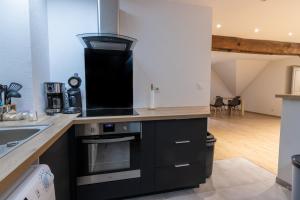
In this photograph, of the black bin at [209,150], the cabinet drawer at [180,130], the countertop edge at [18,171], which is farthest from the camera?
the black bin at [209,150]

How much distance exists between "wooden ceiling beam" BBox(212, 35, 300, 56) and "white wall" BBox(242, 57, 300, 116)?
2.13 meters

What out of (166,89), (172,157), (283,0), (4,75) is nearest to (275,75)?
(283,0)

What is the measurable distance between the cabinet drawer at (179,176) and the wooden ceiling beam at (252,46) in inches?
119

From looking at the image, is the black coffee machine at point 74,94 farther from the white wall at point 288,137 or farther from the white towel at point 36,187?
the white wall at point 288,137

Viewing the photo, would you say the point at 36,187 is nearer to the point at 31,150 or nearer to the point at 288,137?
the point at 31,150

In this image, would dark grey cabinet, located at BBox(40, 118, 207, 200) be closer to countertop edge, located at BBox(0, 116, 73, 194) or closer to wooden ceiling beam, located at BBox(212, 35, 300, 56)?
countertop edge, located at BBox(0, 116, 73, 194)

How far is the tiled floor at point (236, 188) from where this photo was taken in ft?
6.39

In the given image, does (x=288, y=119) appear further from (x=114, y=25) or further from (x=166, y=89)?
(x=114, y=25)

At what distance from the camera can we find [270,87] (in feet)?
24.4

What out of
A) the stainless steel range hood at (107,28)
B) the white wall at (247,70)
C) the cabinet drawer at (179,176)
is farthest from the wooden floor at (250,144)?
the white wall at (247,70)

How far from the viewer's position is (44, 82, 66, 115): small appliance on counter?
1.85 m

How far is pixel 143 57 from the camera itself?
2.33 meters

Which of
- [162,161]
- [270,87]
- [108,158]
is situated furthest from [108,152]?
[270,87]

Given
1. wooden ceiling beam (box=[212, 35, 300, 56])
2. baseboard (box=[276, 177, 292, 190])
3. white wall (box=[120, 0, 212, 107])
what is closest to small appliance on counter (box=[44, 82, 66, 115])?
white wall (box=[120, 0, 212, 107])
